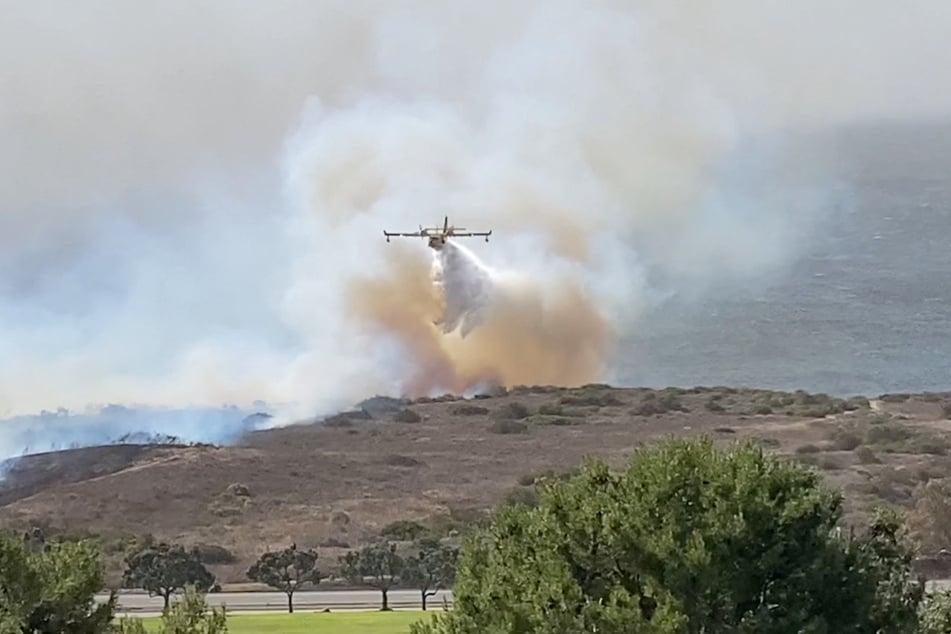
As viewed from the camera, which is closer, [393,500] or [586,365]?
[393,500]

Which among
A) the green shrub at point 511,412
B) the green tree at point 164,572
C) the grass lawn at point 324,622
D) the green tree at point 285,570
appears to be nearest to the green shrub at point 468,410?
the green shrub at point 511,412

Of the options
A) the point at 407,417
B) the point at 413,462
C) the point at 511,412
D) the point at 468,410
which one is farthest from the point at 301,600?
the point at 468,410

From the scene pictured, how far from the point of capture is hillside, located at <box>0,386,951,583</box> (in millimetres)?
71562

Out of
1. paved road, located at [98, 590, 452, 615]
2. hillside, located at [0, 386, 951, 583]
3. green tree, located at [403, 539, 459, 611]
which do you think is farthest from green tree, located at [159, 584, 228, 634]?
hillside, located at [0, 386, 951, 583]

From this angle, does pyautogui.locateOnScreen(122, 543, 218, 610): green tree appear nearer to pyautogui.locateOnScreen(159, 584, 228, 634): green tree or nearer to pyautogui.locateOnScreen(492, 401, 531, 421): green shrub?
pyautogui.locateOnScreen(159, 584, 228, 634): green tree

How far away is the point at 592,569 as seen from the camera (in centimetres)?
2650

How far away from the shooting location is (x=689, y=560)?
986 inches

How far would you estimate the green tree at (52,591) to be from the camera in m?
27.4

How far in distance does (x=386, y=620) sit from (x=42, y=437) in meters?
59.7

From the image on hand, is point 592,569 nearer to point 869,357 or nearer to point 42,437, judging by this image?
point 42,437

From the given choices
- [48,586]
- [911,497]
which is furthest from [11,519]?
[48,586]

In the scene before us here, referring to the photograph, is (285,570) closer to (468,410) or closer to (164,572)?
(164,572)

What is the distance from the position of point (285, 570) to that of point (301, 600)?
12.7 feet

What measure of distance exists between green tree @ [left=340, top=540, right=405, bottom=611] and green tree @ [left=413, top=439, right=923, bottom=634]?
26.0 m
